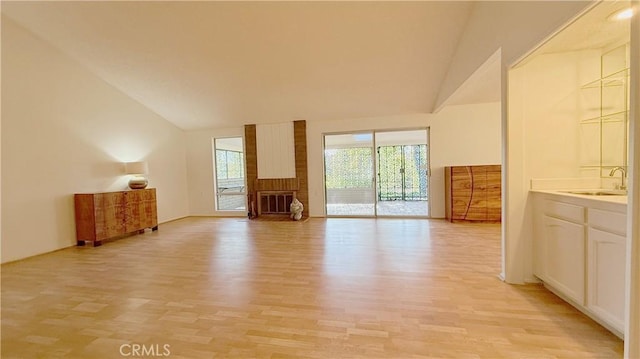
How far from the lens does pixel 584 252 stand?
6.10 ft

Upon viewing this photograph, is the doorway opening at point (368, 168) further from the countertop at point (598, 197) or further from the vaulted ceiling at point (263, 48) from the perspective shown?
the countertop at point (598, 197)

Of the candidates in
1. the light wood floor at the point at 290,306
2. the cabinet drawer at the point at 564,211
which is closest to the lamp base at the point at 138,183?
the light wood floor at the point at 290,306

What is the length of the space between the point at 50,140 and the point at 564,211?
6.27 metres

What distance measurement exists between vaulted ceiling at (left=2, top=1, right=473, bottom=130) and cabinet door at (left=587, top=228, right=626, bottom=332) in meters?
2.70

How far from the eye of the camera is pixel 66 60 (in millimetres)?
4188

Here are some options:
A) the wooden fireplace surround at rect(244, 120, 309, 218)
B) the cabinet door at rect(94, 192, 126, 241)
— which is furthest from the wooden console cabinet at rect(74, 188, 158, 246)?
the wooden fireplace surround at rect(244, 120, 309, 218)

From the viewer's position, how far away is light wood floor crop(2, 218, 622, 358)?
1637 millimetres

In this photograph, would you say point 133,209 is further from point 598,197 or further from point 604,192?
point 604,192

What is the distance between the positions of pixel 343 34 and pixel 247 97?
96.2 inches

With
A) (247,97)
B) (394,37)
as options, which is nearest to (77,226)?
(247,97)

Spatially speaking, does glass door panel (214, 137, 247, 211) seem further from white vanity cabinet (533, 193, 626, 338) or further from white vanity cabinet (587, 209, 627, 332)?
white vanity cabinet (587, 209, 627, 332)

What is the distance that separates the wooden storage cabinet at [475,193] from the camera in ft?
16.4

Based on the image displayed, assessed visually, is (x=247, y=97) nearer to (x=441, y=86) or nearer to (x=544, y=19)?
(x=441, y=86)

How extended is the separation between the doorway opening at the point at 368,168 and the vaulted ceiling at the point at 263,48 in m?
1.01
